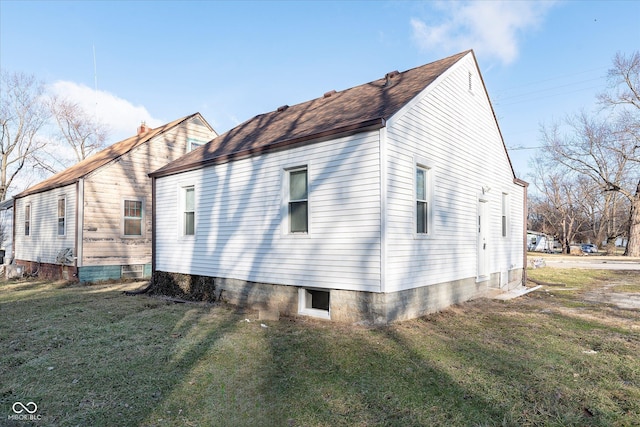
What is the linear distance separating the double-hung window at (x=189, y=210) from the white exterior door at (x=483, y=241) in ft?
24.7

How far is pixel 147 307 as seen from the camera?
29.8 ft

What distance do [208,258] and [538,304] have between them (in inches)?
323

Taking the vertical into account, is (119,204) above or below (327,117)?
below

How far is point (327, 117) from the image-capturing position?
8.81 meters

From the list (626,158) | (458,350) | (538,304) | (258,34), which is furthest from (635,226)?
(458,350)

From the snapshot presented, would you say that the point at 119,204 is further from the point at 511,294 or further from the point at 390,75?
the point at 511,294

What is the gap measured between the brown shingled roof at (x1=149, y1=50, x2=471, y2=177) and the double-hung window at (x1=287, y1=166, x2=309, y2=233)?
696 mm

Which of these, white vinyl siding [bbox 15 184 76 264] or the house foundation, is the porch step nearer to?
the house foundation

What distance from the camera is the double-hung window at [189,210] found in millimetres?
10797

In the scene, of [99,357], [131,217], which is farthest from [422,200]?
[131,217]

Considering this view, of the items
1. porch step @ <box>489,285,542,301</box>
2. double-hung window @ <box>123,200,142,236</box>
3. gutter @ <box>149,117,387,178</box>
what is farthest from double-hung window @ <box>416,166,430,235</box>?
double-hung window @ <box>123,200,142,236</box>

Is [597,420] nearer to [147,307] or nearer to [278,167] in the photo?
[278,167]
